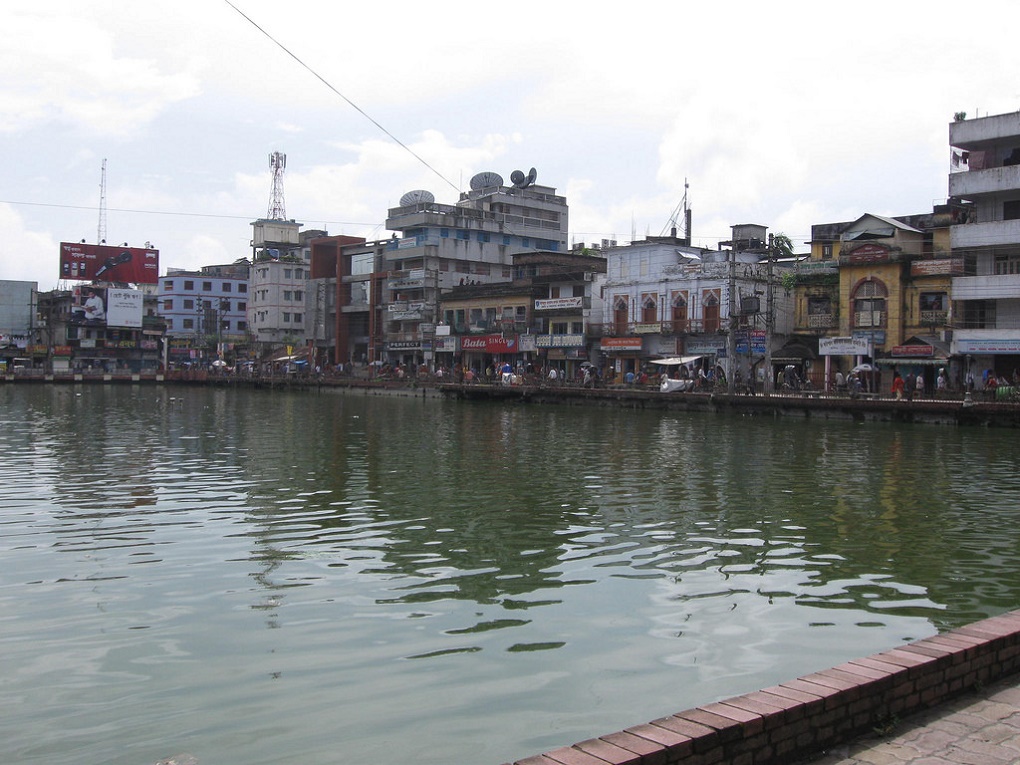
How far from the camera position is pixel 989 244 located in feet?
160

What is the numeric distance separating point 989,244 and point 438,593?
45745mm

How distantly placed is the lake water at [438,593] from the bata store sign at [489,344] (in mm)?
53934

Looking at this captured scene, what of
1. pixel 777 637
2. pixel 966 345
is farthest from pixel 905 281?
pixel 777 637

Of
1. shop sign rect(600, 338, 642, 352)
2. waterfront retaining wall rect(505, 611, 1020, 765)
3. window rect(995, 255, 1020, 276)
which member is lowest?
waterfront retaining wall rect(505, 611, 1020, 765)

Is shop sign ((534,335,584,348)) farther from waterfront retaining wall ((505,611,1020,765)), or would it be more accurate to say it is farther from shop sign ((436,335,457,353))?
waterfront retaining wall ((505,611,1020,765))

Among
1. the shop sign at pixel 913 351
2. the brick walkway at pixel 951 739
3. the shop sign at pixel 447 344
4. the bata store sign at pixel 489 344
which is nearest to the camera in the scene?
the brick walkway at pixel 951 739

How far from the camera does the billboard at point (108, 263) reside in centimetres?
9888

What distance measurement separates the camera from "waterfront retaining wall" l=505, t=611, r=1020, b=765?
17.3 feet

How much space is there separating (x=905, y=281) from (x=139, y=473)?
Answer: 44.0 m

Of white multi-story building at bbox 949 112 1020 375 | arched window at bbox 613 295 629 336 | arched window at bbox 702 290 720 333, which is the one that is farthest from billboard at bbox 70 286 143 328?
white multi-story building at bbox 949 112 1020 375

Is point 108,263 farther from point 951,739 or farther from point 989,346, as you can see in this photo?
point 951,739

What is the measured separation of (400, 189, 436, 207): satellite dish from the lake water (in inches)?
2870

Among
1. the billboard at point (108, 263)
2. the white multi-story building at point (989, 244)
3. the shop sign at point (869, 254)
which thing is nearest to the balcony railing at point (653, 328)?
the shop sign at point (869, 254)

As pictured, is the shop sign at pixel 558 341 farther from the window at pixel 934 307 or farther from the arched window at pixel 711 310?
the window at pixel 934 307
